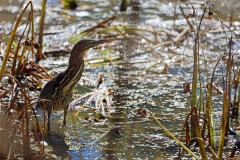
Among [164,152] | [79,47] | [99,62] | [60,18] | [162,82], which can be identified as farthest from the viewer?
[60,18]

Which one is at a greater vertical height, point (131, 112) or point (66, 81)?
point (66, 81)

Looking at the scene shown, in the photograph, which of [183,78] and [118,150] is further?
[183,78]

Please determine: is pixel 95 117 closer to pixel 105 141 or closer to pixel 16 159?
pixel 105 141

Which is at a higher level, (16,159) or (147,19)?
(147,19)

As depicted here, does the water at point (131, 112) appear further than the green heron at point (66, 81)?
No

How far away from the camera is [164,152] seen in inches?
241

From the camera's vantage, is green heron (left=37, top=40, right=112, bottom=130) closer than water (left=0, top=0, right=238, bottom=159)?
No

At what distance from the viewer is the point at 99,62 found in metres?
9.48


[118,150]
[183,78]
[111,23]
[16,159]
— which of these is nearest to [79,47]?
[118,150]

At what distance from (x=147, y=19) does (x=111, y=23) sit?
0.86 m

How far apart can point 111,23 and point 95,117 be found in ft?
14.6

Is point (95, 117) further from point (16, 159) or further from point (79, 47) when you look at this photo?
point (16, 159)

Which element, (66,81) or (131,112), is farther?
(131,112)

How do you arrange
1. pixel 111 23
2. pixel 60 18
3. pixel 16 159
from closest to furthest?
1. pixel 16 159
2. pixel 111 23
3. pixel 60 18
